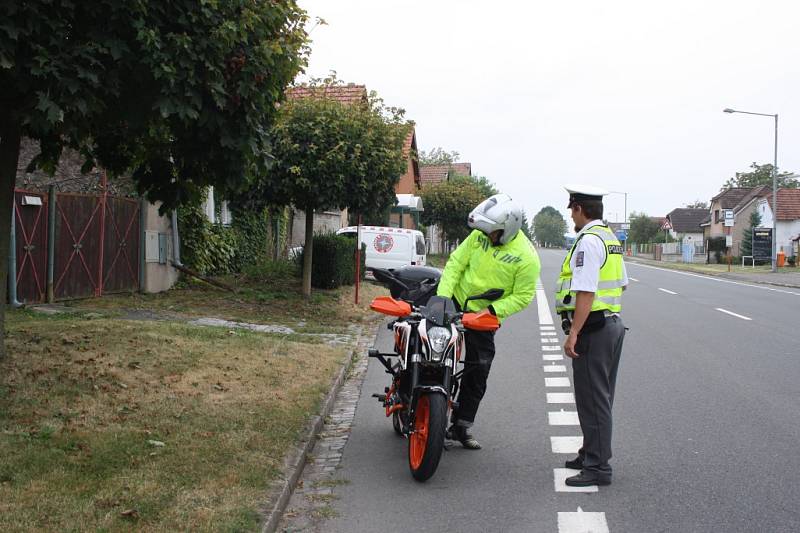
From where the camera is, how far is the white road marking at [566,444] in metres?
6.02

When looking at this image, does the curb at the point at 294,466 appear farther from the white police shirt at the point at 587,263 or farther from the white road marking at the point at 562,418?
the white police shirt at the point at 587,263

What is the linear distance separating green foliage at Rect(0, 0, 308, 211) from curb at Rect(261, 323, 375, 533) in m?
2.12

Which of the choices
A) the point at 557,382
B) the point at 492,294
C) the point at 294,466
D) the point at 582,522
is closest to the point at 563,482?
the point at 582,522

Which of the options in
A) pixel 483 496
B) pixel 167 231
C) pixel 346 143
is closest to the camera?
pixel 483 496

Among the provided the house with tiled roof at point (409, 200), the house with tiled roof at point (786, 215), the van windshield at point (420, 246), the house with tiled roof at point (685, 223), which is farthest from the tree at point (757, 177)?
the van windshield at point (420, 246)

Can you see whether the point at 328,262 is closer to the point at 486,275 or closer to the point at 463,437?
the point at 463,437

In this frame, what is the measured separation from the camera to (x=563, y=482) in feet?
17.2

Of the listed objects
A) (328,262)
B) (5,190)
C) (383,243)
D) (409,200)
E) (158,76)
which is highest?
(409,200)

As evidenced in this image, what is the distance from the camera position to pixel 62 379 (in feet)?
22.5

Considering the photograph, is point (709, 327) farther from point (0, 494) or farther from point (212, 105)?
point (0, 494)

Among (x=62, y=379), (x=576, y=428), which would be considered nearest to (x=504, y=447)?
(x=576, y=428)

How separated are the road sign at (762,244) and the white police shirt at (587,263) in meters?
51.7

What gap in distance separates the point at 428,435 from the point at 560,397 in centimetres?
330

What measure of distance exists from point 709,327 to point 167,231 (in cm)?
1007
